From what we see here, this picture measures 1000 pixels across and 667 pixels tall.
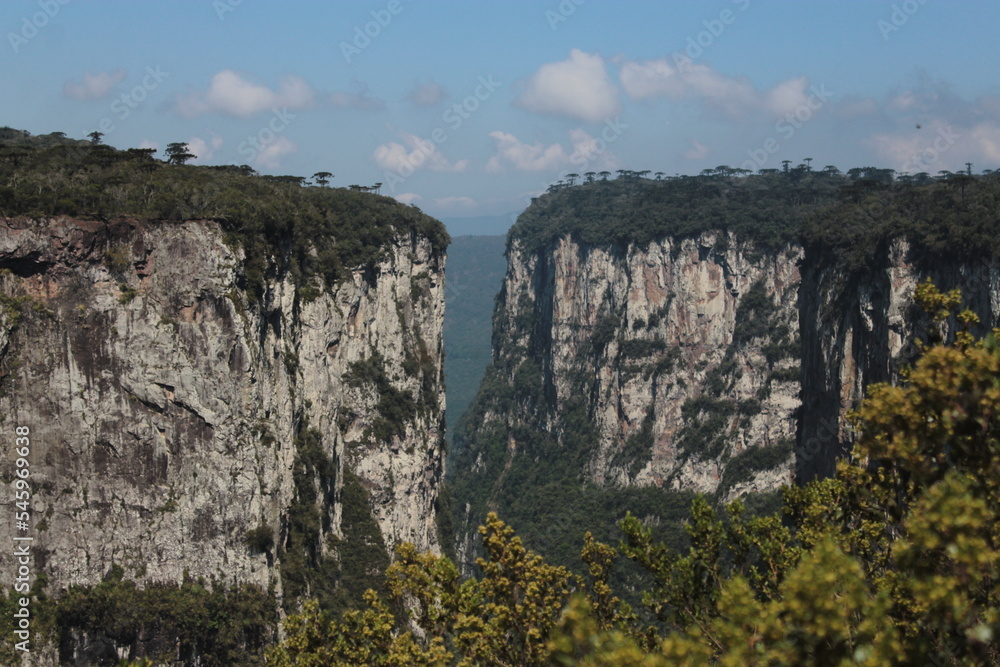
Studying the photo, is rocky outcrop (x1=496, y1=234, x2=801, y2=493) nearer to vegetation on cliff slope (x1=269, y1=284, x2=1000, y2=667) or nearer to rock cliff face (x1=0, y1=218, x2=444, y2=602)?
rock cliff face (x1=0, y1=218, x2=444, y2=602)

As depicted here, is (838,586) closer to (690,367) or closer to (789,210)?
(690,367)

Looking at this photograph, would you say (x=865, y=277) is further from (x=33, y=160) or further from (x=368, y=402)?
(x=33, y=160)

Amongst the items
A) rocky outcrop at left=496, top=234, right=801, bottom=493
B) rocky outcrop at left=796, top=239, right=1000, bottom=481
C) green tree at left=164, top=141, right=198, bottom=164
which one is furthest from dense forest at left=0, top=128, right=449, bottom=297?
rocky outcrop at left=496, top=234, right=801, bottom=493

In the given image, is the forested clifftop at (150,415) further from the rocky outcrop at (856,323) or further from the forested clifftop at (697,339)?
the forested clifftop at (697,339)

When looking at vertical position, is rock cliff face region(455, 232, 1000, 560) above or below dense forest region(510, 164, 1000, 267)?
below

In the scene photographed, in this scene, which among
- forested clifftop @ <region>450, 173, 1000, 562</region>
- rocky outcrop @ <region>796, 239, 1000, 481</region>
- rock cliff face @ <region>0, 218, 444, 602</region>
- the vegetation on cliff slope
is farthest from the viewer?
forested clifftop @ <region>450, 173, 1000, 562</region>

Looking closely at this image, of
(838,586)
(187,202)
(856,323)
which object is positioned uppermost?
(187,202)

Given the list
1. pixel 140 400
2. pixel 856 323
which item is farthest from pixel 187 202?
pixel 856 323
